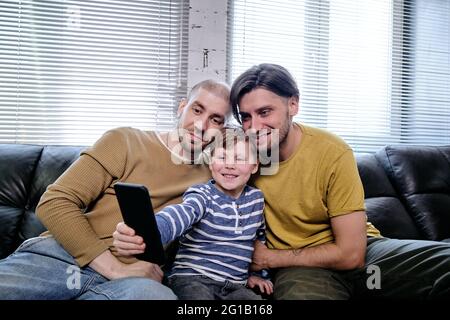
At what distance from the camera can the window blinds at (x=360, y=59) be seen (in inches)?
88.0

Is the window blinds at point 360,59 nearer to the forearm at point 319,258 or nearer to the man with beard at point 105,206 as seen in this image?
the man with beard at point 105,206

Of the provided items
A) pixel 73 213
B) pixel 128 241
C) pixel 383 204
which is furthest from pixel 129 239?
pixel 383 204

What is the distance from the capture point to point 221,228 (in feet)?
3.95

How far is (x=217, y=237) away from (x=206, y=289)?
0.16m

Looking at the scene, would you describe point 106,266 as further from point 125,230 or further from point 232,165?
point 232,165

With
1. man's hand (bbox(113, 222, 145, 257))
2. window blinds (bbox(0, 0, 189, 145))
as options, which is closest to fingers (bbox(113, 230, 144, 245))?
man's hand (bbox(113, 222, 145, 257))

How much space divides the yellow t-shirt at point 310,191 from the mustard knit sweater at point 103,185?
0.28 meters

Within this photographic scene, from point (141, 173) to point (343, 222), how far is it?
69 centimetres

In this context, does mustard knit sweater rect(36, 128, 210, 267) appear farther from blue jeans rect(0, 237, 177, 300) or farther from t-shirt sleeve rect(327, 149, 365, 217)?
t-shirt sleeve rect(327, 149, 365, 217)

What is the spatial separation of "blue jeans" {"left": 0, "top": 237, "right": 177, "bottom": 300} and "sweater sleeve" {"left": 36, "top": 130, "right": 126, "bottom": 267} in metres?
0.05

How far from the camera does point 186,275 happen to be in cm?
117

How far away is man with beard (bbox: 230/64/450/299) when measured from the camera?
1.17 metres

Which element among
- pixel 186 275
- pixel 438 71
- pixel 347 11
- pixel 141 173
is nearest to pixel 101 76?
pixel 141 173
